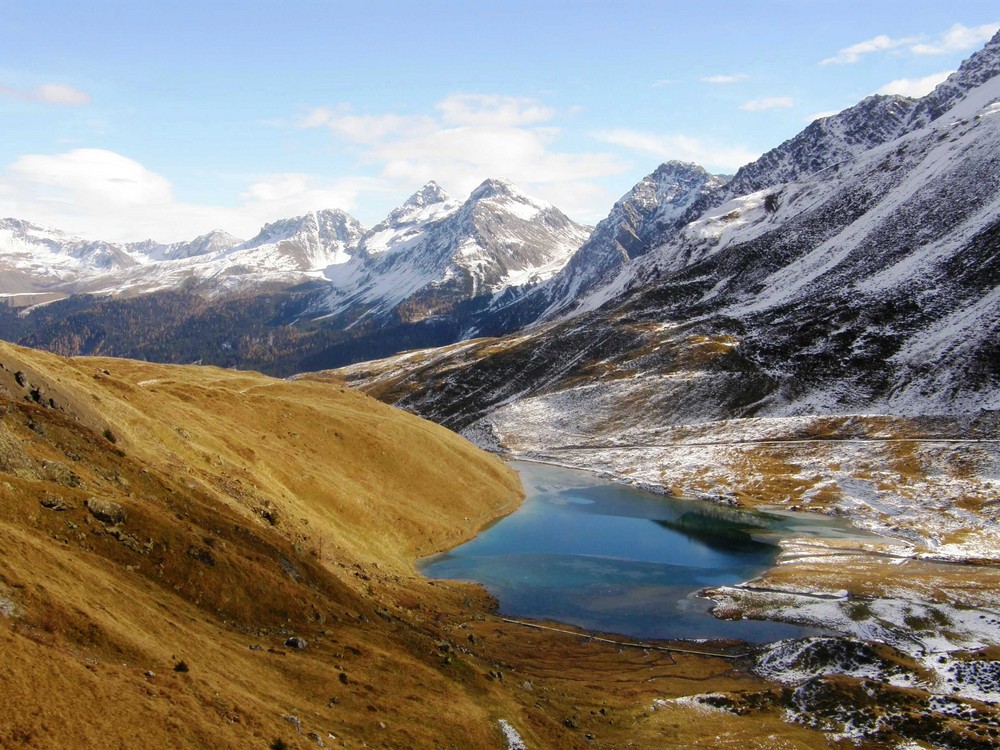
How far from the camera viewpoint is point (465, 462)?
10481cm

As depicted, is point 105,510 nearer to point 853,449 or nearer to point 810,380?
point 853,449

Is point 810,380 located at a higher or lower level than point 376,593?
higher

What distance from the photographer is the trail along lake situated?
58.9 m

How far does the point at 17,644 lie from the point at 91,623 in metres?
3.69

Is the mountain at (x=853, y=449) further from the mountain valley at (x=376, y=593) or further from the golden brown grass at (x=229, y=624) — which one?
the golden brown grass at (x=229, y=624)

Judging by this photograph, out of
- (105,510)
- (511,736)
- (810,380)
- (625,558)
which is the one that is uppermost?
(105,510)

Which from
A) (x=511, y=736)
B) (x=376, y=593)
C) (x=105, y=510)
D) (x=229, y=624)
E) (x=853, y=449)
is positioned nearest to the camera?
(x=511, y=736)

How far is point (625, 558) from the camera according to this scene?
7838cm

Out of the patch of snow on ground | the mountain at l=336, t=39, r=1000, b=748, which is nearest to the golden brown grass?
the patch of snow on ground

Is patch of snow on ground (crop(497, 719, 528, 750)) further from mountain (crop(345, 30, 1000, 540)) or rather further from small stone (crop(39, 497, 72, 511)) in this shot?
mountain (crop(345, 30, 1000, 540))

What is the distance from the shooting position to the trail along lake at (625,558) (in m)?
58.9

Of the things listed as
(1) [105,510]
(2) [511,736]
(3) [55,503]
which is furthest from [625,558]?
(3) [55,503]

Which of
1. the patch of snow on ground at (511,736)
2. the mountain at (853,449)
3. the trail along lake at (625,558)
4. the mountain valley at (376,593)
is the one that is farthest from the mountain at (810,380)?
the patch of snow on ground at (511,736)

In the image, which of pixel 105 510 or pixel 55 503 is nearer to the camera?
pixel 55 503
